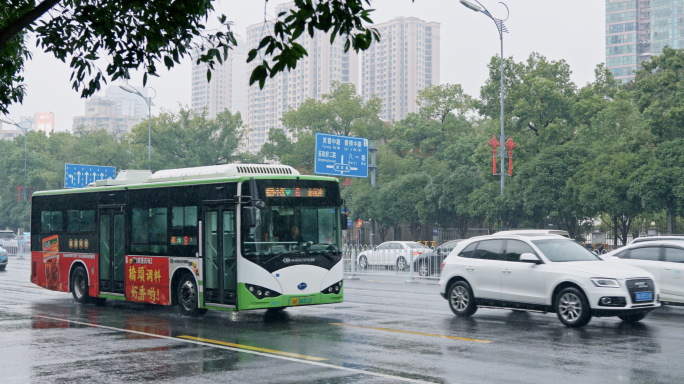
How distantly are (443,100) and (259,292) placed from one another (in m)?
51.6

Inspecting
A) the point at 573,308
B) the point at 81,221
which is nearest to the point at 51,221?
the point at 81,221

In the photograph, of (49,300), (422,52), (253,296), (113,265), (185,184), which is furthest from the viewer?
(422,52)

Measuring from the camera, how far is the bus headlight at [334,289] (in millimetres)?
14172

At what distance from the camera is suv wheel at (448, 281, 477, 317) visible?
14156 mm

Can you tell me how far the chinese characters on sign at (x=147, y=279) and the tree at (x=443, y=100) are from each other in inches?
1909

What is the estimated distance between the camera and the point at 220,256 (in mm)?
13734

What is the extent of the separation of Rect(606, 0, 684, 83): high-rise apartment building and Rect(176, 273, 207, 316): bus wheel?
429 ft

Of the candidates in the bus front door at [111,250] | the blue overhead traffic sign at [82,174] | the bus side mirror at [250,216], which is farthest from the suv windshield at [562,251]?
the blue overhead traffic sign at [82,174]

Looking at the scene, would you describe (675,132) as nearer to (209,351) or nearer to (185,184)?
(185,184)

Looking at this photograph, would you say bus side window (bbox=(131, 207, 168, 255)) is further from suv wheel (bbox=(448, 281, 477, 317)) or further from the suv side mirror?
the suv side mirror

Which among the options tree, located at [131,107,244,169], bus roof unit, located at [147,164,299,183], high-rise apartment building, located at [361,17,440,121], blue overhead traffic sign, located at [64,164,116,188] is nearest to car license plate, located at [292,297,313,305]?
bus roof unit, located at [147,164,299,183]

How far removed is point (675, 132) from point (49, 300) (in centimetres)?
2691

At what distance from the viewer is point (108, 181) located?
1742 cm

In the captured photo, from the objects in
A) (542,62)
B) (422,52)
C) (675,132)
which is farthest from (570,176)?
(422,52)
